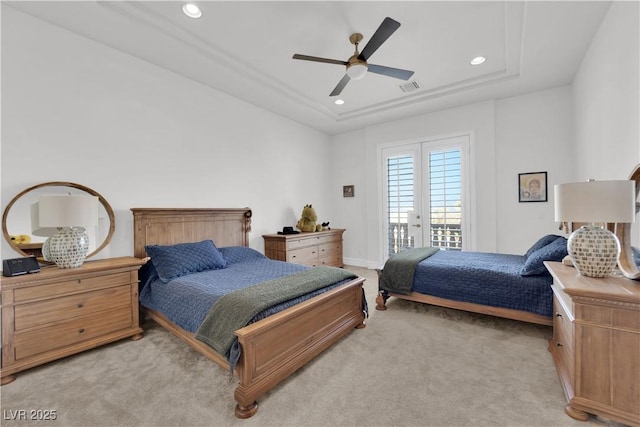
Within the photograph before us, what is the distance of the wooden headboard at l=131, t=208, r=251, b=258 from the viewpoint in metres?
2.97

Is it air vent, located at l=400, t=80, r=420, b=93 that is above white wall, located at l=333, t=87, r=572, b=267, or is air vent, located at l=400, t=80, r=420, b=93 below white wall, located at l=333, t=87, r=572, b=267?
above

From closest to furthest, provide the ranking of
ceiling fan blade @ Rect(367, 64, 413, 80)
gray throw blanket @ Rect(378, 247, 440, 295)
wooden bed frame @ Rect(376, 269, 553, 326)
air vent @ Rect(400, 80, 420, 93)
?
wooden bed frame @ Rect(376, 269, 553, 326), ceiling fan blade @ Rect(367, 64, 413, 80), gray throw blanket @ Rect(378, 247, 440, 295), air vent @ Rect(400, 80, 420, 93)

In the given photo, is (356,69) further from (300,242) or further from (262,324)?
(300,242)

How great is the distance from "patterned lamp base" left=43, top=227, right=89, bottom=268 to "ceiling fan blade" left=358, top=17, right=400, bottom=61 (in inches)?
116

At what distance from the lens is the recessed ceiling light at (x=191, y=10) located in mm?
2256

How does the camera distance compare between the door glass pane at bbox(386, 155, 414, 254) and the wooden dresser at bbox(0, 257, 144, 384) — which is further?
the door glass pane at bbox(386, 155, 414, 254)

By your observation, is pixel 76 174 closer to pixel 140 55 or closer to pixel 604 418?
pixel 140 55

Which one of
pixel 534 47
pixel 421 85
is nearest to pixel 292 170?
pixel 421 85

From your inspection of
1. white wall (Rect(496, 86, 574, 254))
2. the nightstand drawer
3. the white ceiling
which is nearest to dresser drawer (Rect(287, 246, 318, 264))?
the white ceiling

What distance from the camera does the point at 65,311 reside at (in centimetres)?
219

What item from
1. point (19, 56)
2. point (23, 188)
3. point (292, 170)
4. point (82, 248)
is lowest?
point (82, 248)

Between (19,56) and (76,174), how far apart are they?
3.38ft

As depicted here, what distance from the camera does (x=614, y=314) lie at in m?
1.45

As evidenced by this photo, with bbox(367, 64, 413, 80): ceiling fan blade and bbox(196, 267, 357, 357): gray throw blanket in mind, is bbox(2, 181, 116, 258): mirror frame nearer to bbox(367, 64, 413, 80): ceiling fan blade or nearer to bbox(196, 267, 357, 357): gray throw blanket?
bbox(196, 267, 357, 357): gray throw blanket
